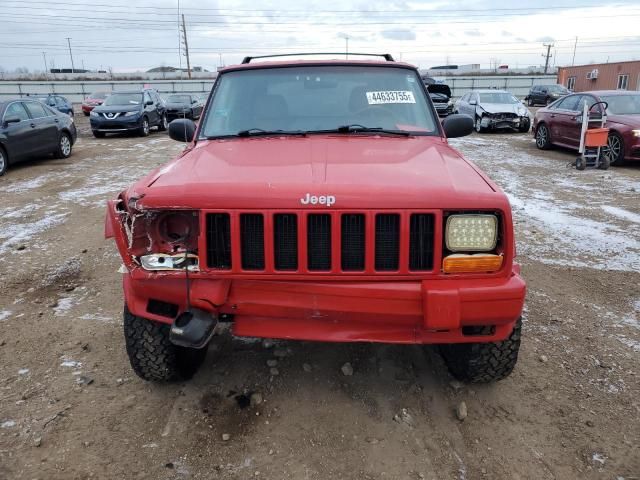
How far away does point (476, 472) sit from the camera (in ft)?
8.12

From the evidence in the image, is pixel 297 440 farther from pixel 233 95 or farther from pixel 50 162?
pixel 50 162

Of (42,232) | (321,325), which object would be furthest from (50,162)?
(321,325)

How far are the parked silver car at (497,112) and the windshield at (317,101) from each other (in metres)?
14.5

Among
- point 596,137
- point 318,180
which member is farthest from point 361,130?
point 596,137

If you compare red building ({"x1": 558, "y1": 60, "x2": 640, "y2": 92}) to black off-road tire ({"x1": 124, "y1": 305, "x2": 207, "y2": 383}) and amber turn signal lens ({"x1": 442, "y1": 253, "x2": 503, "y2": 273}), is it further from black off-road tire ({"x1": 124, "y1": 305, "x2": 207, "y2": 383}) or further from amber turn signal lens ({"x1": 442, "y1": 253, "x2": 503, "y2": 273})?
black off-road tire ({"x1": 124, "y1": 305, "x2": 207, "y2": 383})

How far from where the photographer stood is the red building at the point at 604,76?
37125 mm

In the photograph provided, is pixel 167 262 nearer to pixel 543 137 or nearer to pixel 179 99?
pixel 543 137

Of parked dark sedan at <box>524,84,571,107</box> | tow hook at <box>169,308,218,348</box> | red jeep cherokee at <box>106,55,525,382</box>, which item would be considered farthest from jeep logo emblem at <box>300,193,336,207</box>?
parked dark sedan at <box>524,84,571,107</box>

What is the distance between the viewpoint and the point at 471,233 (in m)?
2.48

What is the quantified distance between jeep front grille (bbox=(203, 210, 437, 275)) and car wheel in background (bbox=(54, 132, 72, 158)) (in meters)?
11.8

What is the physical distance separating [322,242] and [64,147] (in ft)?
40.4

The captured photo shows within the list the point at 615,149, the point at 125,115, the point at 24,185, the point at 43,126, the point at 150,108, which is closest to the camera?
the point at 24,185

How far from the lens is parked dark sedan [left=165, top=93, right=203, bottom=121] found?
21.2 meters

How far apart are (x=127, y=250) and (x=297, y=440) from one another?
4.27 feet
